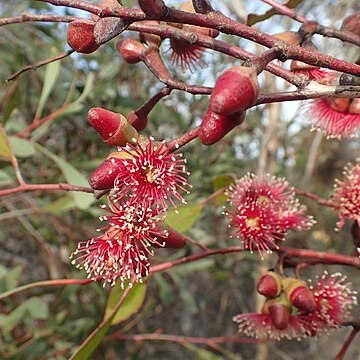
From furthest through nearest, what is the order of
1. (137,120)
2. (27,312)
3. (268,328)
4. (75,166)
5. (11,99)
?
(75,166)
(27,312)
(11,99)
(268,328)
(137,120)

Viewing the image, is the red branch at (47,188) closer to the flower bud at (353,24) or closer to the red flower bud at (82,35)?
the red flower bud at (82,35)

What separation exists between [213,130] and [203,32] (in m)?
0.18

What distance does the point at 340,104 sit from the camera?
33.3 inches

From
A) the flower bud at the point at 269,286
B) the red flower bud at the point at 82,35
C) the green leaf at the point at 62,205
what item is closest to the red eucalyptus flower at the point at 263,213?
the flower bud at the point at 269,286

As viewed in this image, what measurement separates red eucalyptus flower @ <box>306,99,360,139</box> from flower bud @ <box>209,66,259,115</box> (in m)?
0.35

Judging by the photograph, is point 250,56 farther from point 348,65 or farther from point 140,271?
point 140,271

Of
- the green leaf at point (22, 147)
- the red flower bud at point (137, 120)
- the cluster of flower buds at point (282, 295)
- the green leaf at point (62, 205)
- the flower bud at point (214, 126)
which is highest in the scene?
the flower bud at point (214, 126)

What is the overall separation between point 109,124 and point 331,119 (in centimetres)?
40

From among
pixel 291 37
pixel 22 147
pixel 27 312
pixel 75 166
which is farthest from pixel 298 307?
pixel 75 166

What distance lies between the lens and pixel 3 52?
232 cm

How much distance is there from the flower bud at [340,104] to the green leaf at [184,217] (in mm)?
401

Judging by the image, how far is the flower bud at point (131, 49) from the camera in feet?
2.69

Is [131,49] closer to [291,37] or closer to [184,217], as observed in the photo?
[291,37]

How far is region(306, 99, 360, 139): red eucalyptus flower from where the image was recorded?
89 cm
